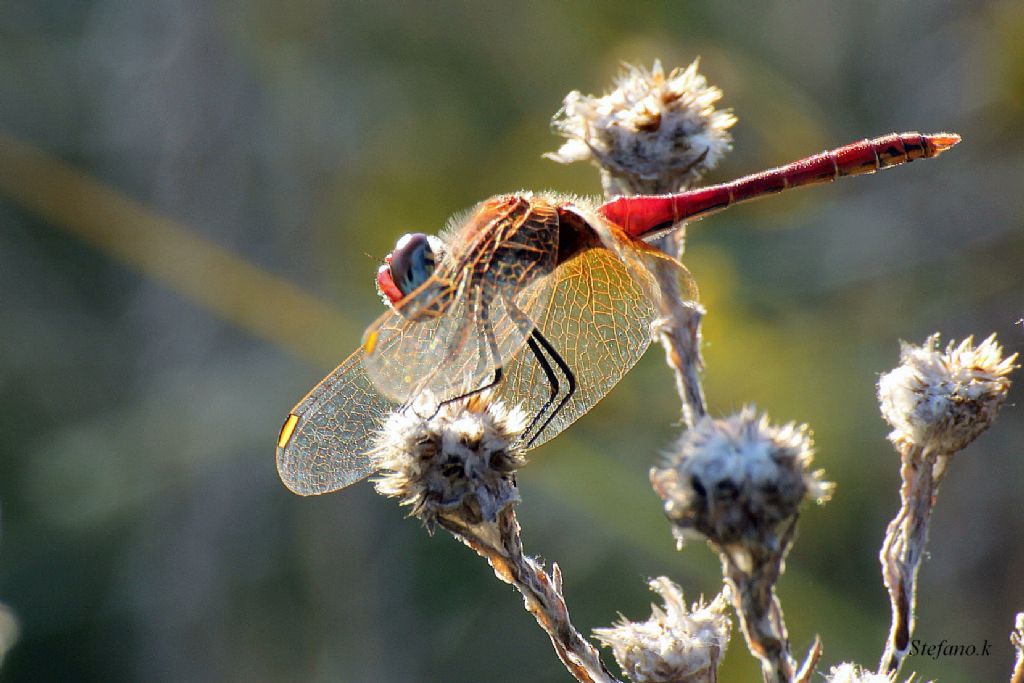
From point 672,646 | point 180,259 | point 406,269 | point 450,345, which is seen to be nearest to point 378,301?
point 180,259

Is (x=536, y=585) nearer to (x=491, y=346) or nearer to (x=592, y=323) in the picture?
(x=491, y=346)

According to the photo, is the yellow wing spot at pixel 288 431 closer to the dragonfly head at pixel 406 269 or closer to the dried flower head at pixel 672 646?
the dragonfly head at pixel 406 269

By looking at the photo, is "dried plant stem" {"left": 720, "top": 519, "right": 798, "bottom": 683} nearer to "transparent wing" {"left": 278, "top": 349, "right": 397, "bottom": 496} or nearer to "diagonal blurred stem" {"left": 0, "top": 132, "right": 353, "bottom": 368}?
"transparent wing" {"left": 278, "top": 349, "right": 397, "bottom": 496}

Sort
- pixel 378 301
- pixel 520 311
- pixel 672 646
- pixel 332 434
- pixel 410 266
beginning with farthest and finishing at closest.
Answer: pixel 378 301
pixel 410 266
pixel 520 311
pixel 332 434
pixel 672 646

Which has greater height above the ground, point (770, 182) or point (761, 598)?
point (770, 182)

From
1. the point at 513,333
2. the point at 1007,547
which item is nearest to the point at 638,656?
the point at 513,333

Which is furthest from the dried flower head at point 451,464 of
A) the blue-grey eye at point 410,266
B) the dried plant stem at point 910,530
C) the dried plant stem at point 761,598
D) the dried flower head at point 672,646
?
the dried plant stem at point 910,530

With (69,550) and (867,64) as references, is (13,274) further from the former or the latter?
(867,64)
